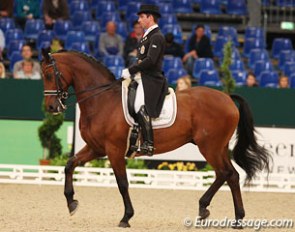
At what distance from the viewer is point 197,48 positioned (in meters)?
17.8

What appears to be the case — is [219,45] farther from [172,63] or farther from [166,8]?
[172,63]

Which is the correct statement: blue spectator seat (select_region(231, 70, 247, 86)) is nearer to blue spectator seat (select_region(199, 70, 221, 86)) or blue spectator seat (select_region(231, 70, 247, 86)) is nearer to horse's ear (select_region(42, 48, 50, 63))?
blue spectator seat (select_region(199, 70, 221, 86))

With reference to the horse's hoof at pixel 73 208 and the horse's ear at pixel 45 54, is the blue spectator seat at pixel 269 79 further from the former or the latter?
the horse's hoof at pixel 73 208

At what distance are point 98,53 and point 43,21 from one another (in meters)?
1.70

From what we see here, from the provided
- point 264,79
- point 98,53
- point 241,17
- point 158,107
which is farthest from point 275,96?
point 158,107

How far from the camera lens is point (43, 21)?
728 inches

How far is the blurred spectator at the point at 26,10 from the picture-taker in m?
18.7

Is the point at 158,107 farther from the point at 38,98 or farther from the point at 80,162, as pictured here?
the point at 38,98

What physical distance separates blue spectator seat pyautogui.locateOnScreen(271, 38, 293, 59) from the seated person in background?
247cm

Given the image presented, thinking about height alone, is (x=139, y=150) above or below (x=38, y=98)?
above

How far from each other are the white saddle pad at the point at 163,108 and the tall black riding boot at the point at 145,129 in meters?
0.07

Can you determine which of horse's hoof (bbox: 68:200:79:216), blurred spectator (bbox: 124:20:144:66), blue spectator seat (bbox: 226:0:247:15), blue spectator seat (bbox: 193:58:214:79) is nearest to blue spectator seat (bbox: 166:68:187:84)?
Result: blue spectator seat (bbox: 193:58:214:79)

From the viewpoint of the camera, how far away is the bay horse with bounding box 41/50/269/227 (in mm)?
9398

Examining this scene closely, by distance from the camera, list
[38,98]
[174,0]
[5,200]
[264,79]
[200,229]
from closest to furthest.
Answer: [200,229] → [5,200] → [38,98] → [264,79] → [174,0]
